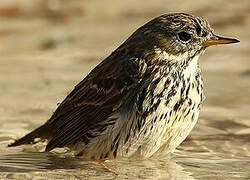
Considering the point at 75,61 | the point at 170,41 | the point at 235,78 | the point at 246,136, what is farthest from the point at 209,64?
the point at 170,41

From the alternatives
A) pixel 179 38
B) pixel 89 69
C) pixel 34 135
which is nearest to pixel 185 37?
pixel 179 38

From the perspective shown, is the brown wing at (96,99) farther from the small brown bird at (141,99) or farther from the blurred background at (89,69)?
the blurred background at (89,69)

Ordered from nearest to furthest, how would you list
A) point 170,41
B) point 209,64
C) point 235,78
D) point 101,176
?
1. point 101,176
2. point 170,41
3. point 235,78
4. point 209,64

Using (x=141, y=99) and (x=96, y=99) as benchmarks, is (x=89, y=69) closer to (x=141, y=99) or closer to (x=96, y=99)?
(x=96, y=99)

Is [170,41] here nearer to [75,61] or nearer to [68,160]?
[68,160]

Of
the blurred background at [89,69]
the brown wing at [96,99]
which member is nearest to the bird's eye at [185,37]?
the brown wing at [96,99]

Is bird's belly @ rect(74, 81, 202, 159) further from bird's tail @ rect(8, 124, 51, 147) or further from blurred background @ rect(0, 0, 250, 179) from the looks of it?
bird's tail @ rect(8, 124, 51, 147)
